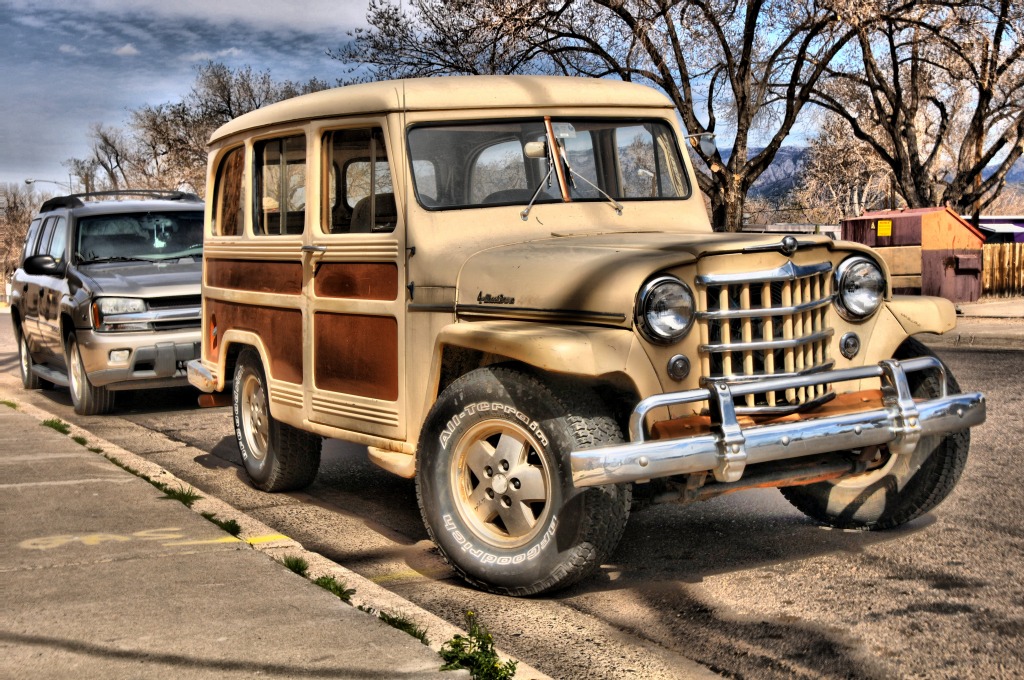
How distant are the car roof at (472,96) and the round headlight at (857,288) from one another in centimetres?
163

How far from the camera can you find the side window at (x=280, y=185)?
21.0ft

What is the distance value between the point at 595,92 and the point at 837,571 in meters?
2.61

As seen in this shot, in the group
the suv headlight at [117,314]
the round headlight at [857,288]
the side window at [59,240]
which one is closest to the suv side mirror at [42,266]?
the side window at [59,240]

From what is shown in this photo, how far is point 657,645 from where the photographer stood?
14.0 feet

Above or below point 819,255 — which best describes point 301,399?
below

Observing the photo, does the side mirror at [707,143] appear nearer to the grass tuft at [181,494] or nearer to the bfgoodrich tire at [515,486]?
the bfgoodrich tire at [515,486]

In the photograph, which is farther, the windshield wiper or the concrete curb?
the windshield wiper

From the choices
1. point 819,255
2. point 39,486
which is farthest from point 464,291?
point 39,486

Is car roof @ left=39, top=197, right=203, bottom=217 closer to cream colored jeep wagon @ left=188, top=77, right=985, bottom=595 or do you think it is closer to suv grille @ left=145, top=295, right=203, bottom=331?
suv grille @ left=145, top=295, right=203, bottom=331

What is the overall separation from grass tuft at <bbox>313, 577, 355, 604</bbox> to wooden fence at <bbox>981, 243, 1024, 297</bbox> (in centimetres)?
2229

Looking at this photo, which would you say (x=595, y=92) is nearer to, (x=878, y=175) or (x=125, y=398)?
(x=125, y=398)

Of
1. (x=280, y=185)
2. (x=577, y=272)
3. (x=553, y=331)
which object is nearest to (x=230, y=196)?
(x=280, y=185)

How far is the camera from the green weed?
3703 millimetres

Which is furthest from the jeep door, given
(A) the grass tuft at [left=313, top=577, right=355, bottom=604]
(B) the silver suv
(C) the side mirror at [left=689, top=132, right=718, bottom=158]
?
(B) the silver suv
